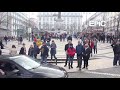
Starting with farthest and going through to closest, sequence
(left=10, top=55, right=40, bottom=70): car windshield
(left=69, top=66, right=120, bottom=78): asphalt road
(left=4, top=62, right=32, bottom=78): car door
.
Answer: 1. (left=69, top=66, right=120, bottom=78): asphalt road
2. (left=10, top=55, right=40, bottom=70): car windshield
3. (left=4, top=62, right=32, bottom=78): car door

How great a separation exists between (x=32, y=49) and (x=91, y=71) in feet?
14.9

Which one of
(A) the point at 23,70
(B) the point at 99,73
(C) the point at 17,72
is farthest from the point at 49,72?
(B) the point at 99,73

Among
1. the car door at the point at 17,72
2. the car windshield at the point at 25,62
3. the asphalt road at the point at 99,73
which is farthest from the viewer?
the asphalt road at the point at 99,73

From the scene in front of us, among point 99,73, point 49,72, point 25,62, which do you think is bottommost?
point 99,73

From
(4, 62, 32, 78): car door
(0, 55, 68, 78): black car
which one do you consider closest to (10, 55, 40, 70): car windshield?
(0, 55, 68, 78): black car

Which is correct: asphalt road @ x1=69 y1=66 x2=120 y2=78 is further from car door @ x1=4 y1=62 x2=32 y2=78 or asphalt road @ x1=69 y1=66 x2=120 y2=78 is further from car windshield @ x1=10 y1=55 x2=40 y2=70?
car door @ x1=4 y1=62 x2=32 y2=78

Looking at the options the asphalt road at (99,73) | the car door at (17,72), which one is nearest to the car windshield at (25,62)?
the car door at (17,72)

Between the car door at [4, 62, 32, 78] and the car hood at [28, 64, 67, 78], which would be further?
the car hood at [28, 64, 67, 78]

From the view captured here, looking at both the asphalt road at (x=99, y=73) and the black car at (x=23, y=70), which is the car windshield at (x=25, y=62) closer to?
the black car at (x=23, y=70)

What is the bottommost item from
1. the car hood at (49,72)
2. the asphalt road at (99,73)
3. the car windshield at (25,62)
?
the asphalt road at (99,73)

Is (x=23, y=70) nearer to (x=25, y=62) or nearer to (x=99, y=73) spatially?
(x=25, y=62)
